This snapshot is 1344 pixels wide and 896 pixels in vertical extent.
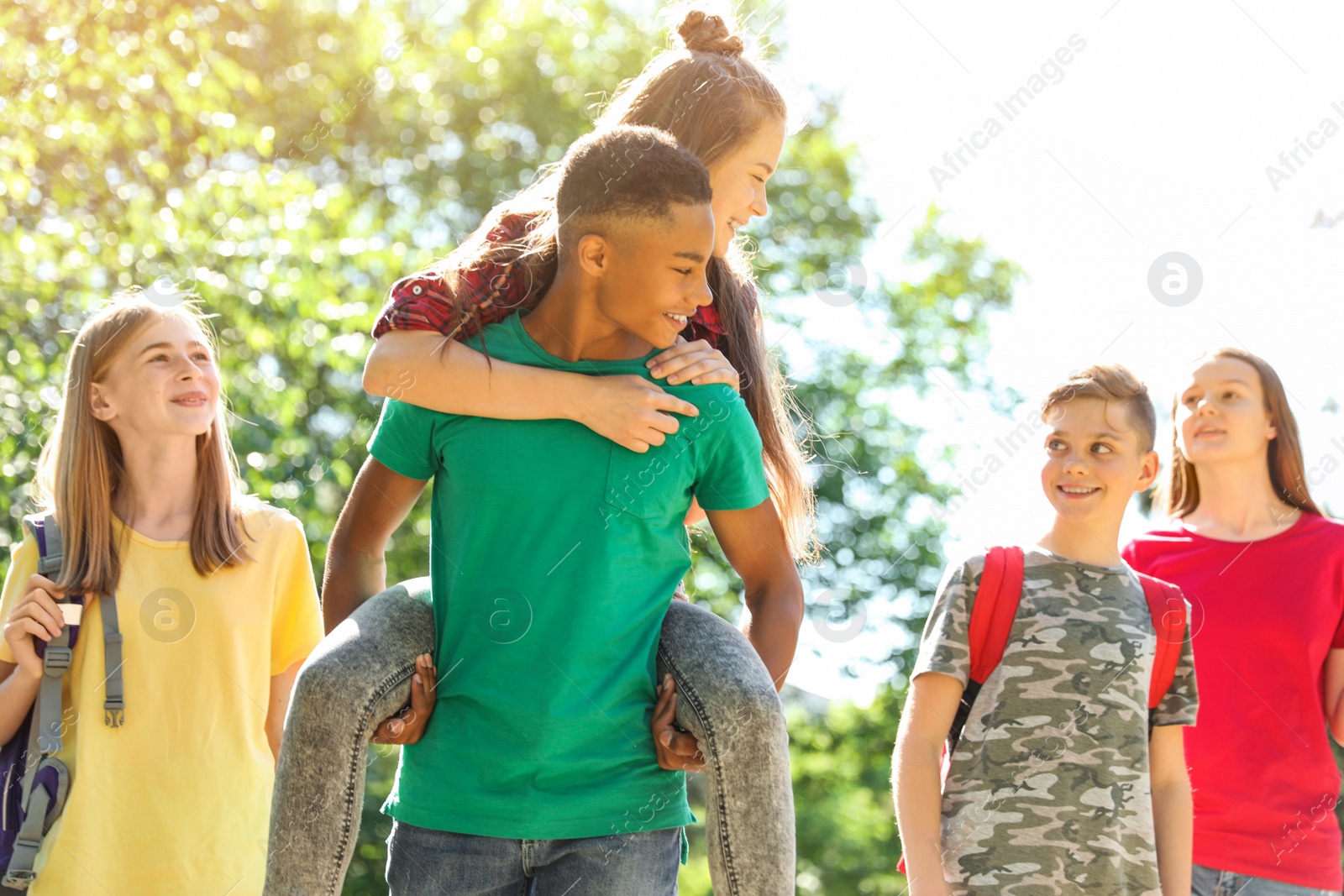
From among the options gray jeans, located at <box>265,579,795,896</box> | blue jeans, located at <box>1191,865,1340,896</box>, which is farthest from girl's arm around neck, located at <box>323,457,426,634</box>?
blue jeans, located at <box>1191,865,1340,896</box>

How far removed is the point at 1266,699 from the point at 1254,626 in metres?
0.19

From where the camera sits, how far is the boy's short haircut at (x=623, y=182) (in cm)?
204

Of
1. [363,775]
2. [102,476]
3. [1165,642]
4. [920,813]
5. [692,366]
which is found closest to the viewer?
[363,775]

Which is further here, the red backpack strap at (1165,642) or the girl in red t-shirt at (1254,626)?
the girl in red t-shirt at (1254,626)

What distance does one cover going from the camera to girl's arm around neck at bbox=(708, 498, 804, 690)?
83.0 inches

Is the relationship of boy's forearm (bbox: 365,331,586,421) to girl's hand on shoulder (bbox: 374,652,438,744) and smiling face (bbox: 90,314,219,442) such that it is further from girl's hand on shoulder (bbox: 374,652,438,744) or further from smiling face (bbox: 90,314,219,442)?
smiling face (bbox: 90,314,219,442)

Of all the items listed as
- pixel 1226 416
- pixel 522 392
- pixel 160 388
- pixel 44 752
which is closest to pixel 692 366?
pixel 522 392

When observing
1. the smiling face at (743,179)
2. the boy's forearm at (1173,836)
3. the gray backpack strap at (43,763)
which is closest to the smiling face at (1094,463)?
the boy's forearm at (1173,836)

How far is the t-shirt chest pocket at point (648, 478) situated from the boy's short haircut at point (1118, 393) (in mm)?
1233

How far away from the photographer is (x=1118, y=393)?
285 centimetres

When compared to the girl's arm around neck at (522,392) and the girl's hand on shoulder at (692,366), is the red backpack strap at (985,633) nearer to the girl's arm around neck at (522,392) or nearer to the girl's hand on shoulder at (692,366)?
the girl's hand on shoulder at (692,366)

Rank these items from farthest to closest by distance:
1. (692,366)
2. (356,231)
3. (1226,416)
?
(356,231) < (1226,416) < (692,366)

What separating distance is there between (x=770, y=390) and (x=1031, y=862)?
3.53ft

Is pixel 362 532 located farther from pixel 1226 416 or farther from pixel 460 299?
pixel 1226 416
